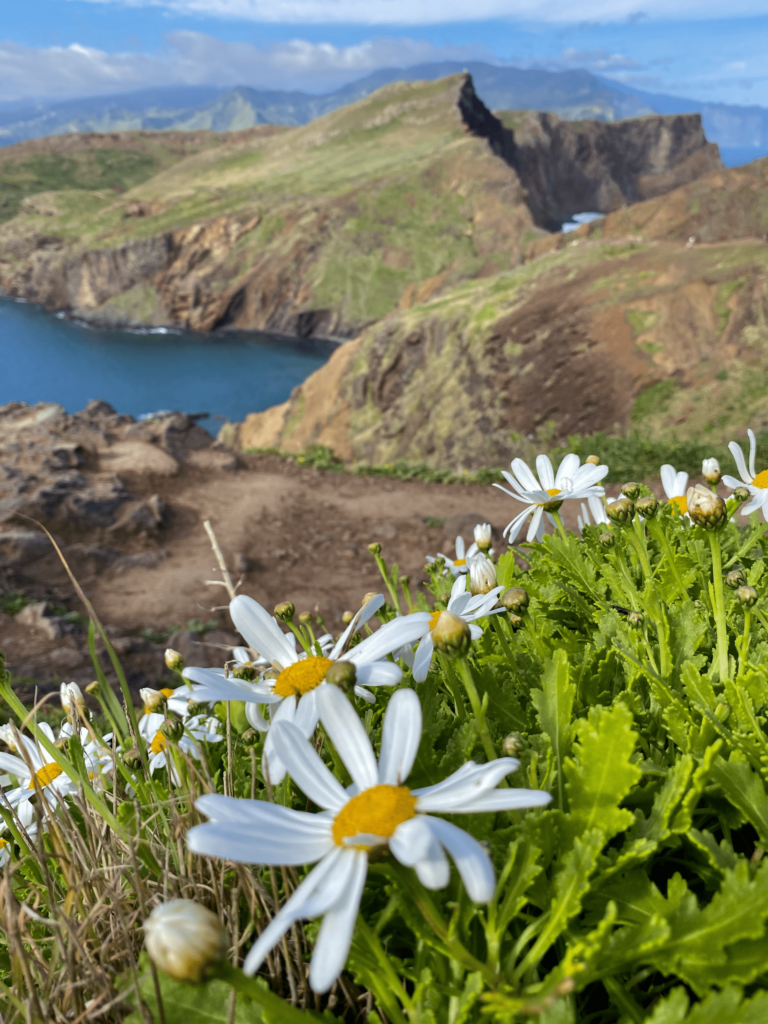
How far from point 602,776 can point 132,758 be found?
94 cm

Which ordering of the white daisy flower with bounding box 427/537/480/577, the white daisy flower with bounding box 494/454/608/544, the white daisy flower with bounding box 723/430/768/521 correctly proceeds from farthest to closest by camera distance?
the white daisy flower with bounding box 427/537/480/577, the white daisy flower with bounding box 494/454/608/544, the white daisy flower with bounding box 723/430/768/521

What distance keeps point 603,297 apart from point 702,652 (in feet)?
48.5

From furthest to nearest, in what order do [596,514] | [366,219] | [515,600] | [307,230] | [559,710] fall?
1. [307,230]
2. [366,219]
3. [596,514]
4. [515,600]
5. [559,710]

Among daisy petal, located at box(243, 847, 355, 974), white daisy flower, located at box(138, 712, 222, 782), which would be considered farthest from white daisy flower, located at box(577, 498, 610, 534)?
daisy petal, located at box(243, 847, 355, 974)

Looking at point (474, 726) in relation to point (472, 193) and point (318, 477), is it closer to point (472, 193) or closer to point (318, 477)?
point (318, 477)

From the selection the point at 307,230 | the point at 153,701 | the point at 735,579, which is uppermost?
the point at 307,230

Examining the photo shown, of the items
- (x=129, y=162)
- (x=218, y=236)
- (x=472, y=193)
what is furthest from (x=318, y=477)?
(x=129, y=162)

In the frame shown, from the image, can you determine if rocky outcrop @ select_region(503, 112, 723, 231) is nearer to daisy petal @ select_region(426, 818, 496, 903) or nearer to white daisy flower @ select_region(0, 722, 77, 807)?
white daisy flower @ select_region(0, 722, 77, 807)

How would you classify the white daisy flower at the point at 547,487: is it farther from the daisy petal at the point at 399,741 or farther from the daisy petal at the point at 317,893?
the daisy petal at the point at 317,893

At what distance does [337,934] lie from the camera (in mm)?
533

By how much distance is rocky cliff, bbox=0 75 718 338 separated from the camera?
2159 inches

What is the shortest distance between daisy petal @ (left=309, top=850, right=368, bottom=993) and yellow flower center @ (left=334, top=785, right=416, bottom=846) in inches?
1.2

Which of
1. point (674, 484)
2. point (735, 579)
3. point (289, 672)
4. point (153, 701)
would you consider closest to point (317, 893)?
point (289, 672)

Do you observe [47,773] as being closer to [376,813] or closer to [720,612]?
[376,813]
